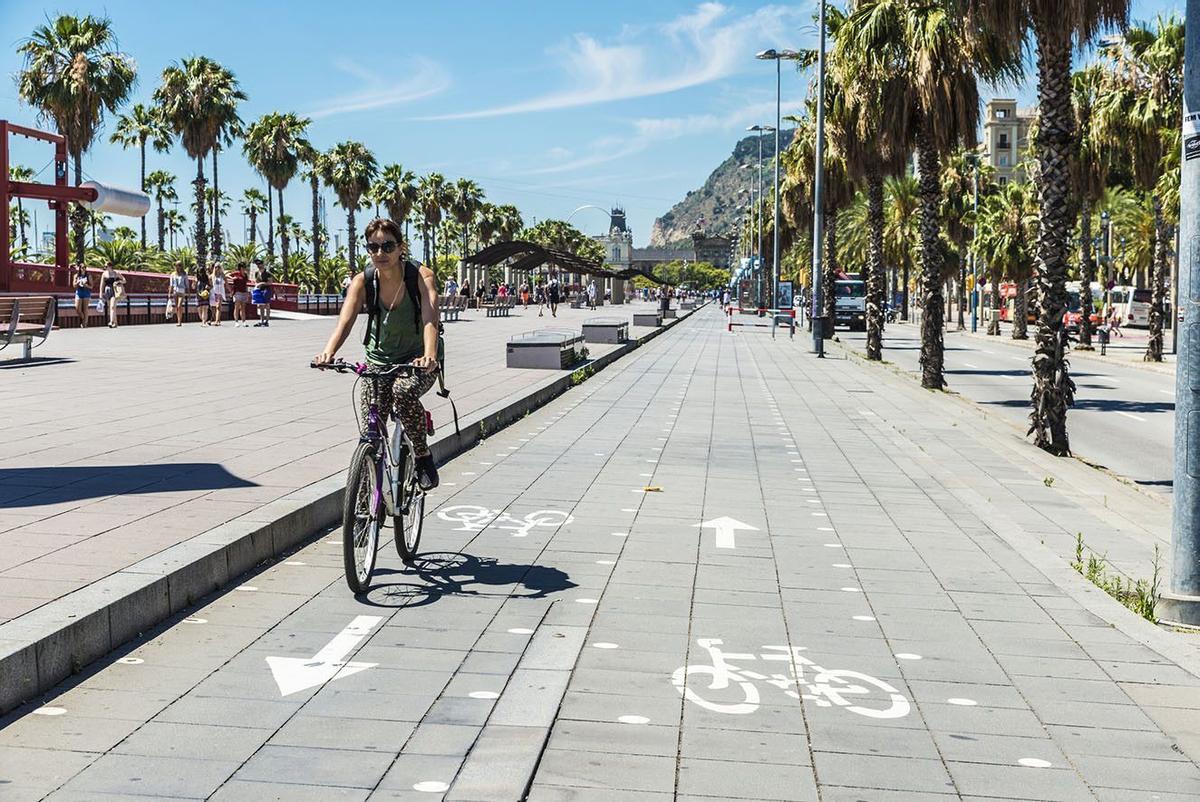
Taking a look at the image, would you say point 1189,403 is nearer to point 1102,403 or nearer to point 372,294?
point 372,294

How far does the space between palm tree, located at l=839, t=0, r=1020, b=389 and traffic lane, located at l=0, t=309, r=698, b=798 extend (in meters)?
16.5

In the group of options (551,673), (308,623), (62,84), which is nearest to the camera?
(551,673)

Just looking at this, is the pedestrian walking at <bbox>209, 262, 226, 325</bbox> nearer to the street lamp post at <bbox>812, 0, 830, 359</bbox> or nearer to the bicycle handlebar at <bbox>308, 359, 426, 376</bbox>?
the street lamp post at <bbox>812, 0, 830, 359</bbox>

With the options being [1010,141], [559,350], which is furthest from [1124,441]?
[1010,141]

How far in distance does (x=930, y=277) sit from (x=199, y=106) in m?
42.0

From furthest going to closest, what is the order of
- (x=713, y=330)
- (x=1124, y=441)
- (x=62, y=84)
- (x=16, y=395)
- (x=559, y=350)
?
(x=713, y=330) → (x=62, y=84) → (x=559, y=350) → (x=1124, y=441) → (x=16, y=395)

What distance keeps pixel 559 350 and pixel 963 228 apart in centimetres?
4480

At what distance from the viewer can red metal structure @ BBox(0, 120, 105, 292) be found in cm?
3276

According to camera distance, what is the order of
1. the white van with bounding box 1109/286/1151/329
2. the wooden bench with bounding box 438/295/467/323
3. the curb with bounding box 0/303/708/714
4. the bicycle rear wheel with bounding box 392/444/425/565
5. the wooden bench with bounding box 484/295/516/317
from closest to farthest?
the curb with bounding box 0/303/708/714 → the bicycle rear wheel with bounding box 392/444/425/565 → the wooden bench with bounding box 438/295/467/323 → the wooden bench with bounding box 484/295/516/317 → the white van with bounding box 1109/286/1151/329

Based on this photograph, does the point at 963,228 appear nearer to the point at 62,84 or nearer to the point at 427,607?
the point at 62,84

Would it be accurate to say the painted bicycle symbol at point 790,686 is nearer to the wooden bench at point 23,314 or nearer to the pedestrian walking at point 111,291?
the wooden bench at point 23,314

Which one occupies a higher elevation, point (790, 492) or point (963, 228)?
point (963, 228)

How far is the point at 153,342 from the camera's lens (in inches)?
1061

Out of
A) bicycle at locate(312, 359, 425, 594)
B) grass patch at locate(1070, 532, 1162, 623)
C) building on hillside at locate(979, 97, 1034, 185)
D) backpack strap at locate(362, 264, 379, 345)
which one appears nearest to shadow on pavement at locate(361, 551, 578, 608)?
bicycle at locate(312, 359, 425, 594)
